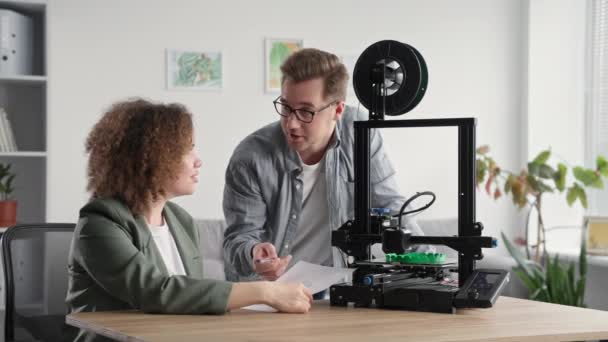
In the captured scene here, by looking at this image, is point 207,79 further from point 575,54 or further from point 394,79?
point 394,79

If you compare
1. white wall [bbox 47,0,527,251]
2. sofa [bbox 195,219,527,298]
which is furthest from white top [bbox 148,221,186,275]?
white wall [bbox 47,0,527,251]

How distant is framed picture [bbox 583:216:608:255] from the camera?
4.79m

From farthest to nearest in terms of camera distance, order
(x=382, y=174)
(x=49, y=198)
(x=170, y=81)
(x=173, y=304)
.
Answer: (x=170, y=81)
(x=49, y=198)
(x=382, y=174)
(x=173, y=304)

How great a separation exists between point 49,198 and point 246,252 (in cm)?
202

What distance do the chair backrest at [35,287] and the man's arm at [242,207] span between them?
29.5 inches

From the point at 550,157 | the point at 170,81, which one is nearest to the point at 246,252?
the point at 170,81

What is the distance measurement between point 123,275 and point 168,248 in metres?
0.29

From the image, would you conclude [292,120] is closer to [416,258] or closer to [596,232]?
[416,258]

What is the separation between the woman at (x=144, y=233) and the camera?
1.82m

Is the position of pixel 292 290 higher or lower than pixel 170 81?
lower

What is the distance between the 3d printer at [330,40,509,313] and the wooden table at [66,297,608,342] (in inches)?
1.6

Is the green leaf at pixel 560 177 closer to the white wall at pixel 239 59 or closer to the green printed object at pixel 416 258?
the white wall at pixel 239 59

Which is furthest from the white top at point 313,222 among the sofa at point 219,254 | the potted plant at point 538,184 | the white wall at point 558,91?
the white wall at point 558,91

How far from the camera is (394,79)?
213cm
